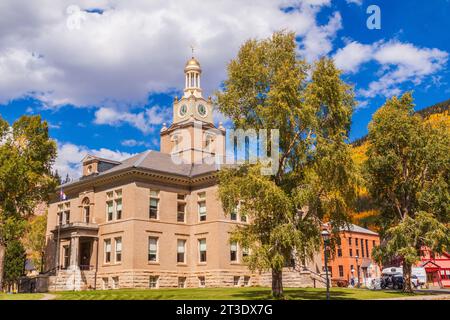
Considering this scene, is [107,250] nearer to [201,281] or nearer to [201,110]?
[201,281]

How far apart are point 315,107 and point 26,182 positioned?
24489mm

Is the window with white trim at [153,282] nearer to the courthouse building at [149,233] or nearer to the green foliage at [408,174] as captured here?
the courthouse building at [149,233]

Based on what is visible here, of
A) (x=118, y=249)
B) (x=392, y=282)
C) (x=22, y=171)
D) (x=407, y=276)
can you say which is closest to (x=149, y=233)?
(x=118, y=249)

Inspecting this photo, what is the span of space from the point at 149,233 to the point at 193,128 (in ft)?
53.2

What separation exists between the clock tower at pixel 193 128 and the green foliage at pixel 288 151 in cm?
2493

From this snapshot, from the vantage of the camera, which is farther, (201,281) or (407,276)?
(201,281)

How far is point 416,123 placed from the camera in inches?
1587

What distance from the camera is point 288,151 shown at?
102ft

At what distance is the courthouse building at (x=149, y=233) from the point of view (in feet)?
150

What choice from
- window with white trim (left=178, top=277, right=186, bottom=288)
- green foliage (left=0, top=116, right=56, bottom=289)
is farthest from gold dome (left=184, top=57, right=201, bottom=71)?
window with white trim (left=178, top=277, right=186, bottom=288)

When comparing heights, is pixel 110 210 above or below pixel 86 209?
below

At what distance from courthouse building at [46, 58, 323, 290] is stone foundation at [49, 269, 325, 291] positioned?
0.28ft

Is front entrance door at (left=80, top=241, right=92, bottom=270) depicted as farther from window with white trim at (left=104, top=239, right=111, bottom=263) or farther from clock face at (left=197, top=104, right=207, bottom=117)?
clock face at (left=197, top=104, right=207, bottom=117)

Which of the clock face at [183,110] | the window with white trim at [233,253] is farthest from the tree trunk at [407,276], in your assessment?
the clock face at [183,110]
